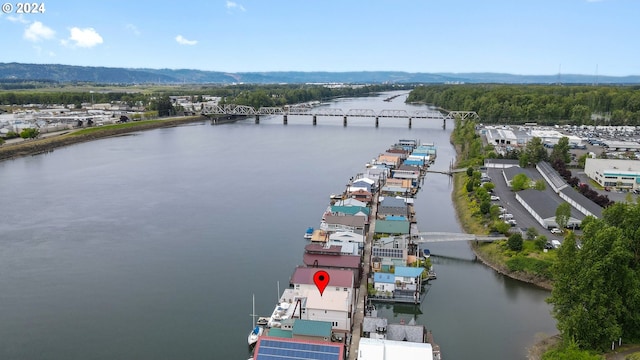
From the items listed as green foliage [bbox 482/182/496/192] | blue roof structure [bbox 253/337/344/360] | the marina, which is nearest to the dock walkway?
the marina

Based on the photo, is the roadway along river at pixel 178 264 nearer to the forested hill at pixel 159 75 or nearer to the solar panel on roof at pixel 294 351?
the solar panel on roof at pixel 294 351

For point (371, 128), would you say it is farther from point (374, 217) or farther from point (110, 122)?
point (374, 217)

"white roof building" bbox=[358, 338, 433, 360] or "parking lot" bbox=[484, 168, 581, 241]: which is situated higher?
"parking lot" bbox=[484, 168, 581, 241]

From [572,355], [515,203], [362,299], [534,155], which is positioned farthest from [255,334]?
[534,155]

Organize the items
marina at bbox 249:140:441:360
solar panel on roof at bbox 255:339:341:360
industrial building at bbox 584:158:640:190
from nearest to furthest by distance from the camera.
Answer: solar panel on roof at bbox 255:339:341:360 < marina at bbox 249:140:441:360 < industrial building at bbox 584:158:640:190

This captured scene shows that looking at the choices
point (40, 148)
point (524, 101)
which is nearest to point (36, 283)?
point (40, 148)

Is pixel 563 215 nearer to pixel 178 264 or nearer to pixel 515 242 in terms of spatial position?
pixel 515 242

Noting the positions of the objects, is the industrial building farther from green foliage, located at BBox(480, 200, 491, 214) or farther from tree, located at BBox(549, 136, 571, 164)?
green foliage, located at BBox(480, 200, 491, 214)
